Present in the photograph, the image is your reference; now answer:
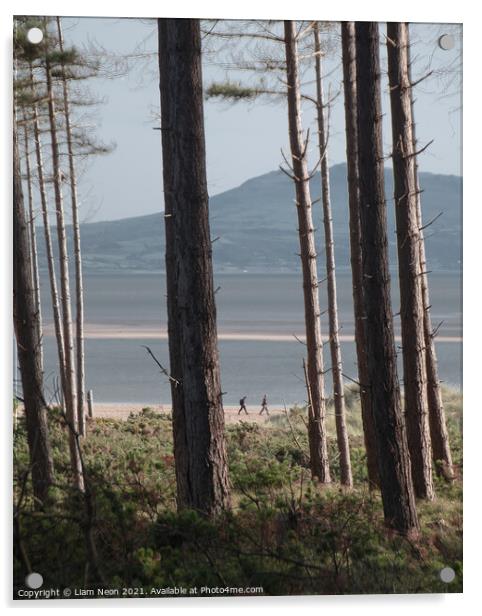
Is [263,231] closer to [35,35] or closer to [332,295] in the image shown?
[332,295]

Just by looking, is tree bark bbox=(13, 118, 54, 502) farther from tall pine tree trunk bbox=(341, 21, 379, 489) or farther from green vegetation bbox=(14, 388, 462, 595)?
tall pine tree trunk bbox=(341, 21, 379, 489)

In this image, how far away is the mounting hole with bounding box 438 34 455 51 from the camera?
6.48 metres

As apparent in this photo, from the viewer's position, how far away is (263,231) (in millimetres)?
6660

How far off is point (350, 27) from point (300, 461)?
2.90 m

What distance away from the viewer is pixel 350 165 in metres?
6.85

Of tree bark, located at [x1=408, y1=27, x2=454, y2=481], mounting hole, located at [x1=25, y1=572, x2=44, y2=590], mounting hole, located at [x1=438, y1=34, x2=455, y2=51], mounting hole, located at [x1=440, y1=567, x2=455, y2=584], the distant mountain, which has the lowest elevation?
mounting hole, located at [x1=440, y1=567, x2=455, y2=584]

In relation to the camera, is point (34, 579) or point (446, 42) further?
point (446, 42)

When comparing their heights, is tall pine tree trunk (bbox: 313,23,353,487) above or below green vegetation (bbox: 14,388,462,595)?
above

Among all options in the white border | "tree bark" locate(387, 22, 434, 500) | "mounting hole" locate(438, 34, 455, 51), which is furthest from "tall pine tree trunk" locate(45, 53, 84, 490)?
"mounting hole" locate(438, 34, 455, 51)

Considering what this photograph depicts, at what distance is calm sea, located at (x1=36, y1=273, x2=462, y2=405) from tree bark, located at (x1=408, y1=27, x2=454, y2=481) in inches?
2.5

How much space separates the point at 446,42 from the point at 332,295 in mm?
1858

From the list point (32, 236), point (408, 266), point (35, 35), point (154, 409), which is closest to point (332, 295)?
point (408, 266)
